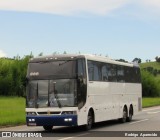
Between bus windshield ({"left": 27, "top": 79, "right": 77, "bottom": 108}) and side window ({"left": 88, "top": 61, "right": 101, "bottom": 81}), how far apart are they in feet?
6.24

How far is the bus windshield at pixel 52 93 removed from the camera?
21453mm

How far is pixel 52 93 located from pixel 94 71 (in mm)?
3141

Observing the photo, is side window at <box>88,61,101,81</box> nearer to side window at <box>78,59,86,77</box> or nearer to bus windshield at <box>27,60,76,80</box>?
side window at <box>78,59,86,77</box>

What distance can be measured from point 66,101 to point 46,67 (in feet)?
6.03

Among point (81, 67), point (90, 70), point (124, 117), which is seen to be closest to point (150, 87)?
point (124, 117)

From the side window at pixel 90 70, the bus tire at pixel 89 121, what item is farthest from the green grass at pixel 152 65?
the bus tire at pixel 89 121

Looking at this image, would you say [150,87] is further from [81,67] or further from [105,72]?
[81,67]

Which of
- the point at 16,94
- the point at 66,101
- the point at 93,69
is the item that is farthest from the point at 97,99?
the point at 16,94

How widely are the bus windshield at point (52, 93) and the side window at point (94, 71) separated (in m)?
1.90

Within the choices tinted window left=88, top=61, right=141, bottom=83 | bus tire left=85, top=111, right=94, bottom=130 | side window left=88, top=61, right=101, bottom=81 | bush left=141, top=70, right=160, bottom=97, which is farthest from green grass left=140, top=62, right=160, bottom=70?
bus tire left=85, top=111, right=94, bottom=130

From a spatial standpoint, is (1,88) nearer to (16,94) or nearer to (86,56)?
(16,94)

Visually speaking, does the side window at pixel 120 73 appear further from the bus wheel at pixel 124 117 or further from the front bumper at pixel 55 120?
the front bumper at pixel 55 120

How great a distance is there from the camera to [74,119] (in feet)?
69.6

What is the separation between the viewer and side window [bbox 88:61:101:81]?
2327cm
